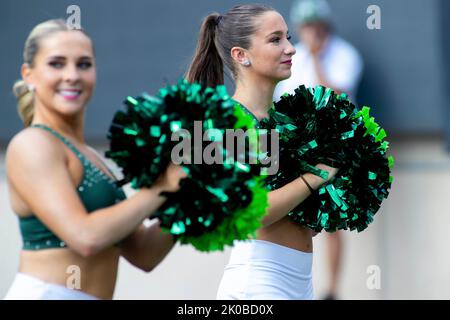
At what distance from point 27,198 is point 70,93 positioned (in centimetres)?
32

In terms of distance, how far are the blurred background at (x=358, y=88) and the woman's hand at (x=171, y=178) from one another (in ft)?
12.8

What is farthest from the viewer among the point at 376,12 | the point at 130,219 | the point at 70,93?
the point at 376,12

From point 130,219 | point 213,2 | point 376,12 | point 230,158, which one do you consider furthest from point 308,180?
point 213,2

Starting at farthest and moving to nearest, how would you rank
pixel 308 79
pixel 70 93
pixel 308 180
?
pixel 308 79 < pixel 308 180 < pixel 70 93

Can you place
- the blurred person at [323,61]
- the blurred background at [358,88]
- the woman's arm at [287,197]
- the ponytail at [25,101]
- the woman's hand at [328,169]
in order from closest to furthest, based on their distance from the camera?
the ponytail at [25,101]
the woman's arm at [287,197]
the woman's hand at [328,169]
the blurred person at [323,61]
the blurred background at [358,88]

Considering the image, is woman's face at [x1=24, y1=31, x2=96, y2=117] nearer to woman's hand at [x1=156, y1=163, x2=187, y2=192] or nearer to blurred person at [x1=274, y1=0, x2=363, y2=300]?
woman's hand at [x1=156, y1=163, x2=187, y2=192]

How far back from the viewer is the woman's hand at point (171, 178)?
2730 mm

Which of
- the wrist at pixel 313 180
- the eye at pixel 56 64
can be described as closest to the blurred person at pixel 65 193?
the eye at pixel 56 64

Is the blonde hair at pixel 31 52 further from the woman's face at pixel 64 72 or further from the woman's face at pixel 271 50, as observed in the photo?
the woman's face at pixel 271 50

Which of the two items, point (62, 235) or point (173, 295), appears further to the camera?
point (173, 295)

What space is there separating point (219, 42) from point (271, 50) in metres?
0.27

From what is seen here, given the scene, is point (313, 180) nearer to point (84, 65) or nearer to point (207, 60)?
point (207, 60)
